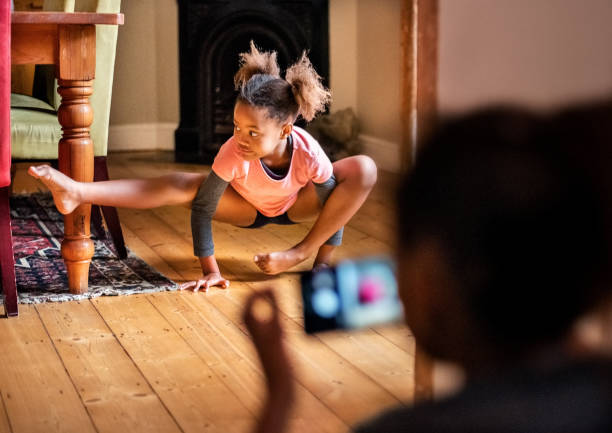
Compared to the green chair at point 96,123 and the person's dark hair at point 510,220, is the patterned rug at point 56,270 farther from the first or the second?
the person's dark hair at point 510,220

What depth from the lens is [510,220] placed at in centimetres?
30

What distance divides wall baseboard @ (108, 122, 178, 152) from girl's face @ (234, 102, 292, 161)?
8.59 ft

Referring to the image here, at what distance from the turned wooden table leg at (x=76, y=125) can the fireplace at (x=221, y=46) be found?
2129 millimetres

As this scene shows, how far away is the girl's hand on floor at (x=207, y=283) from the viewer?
6.90 feet

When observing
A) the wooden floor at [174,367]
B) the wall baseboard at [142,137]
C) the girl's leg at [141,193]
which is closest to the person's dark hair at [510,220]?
the wooden floor at [174,367]

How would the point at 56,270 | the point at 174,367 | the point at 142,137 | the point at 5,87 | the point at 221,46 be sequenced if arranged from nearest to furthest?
the point at 174,367 < the point at 5,87 < the point at 56,270 < the point at 221,46 < the point at 142,137

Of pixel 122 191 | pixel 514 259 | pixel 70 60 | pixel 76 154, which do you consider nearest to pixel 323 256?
pixel 122 191

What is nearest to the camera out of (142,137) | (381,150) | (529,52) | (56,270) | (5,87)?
(529,52)

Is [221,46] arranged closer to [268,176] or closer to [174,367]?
[268,176]

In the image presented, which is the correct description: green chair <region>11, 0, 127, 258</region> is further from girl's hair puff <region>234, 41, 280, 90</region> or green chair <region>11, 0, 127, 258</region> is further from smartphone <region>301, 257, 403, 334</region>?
smartphone <region>301, 257, 403, 334</region>

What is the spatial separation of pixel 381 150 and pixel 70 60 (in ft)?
7.09

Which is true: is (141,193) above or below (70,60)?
below

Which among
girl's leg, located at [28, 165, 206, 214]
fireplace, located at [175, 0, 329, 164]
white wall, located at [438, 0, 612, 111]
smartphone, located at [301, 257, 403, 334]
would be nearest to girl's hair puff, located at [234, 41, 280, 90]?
girl's leg, located at [28, 165, 206, 214]

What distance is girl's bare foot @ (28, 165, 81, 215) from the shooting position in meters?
1.83
